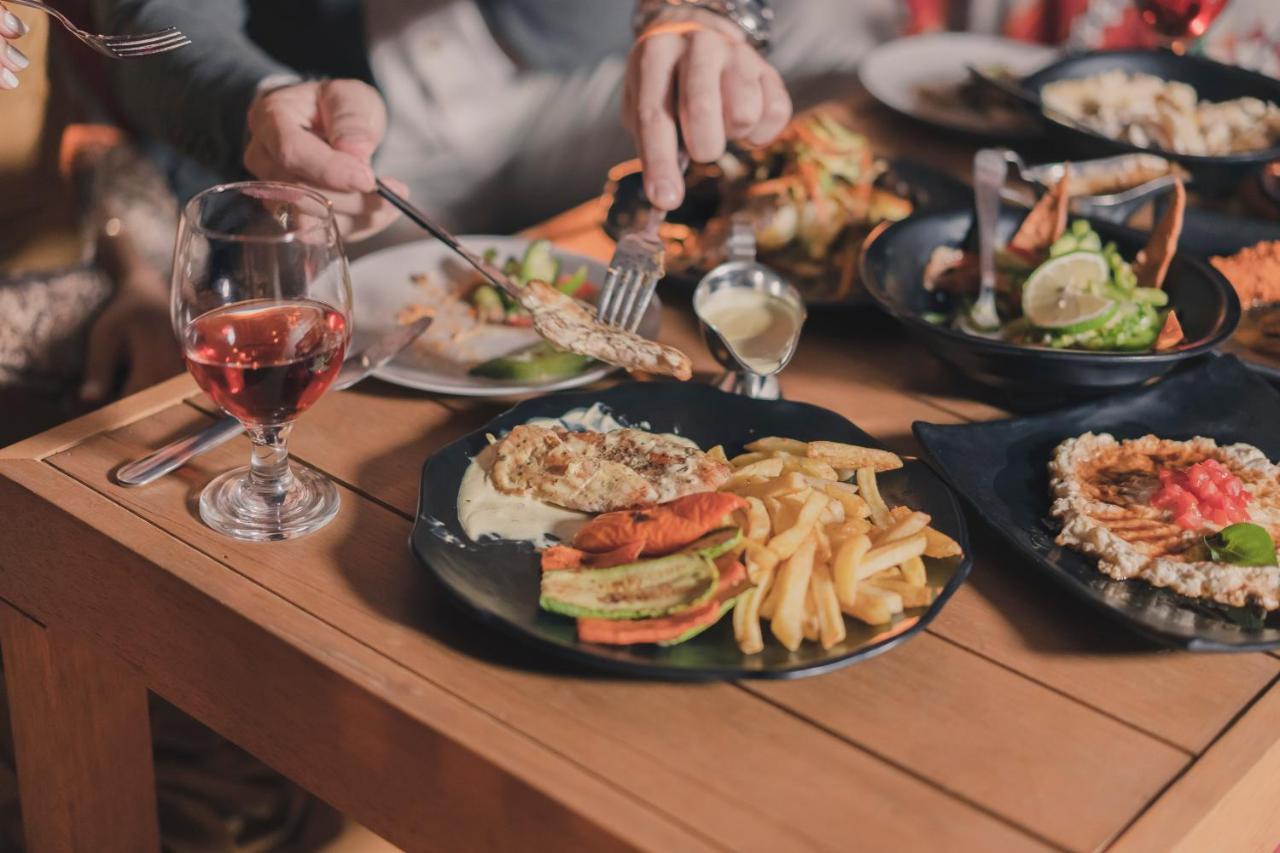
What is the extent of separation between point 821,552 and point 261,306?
1.69 feet

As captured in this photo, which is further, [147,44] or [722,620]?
[147,44]

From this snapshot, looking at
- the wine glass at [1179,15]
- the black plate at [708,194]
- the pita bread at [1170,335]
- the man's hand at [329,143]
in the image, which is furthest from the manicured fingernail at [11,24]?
the wine glass at [1179,15]

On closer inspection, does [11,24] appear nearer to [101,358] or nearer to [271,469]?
[271,469]

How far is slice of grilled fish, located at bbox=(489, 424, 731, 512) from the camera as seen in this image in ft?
3.63

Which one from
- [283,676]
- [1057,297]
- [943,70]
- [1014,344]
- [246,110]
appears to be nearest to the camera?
[283,676]

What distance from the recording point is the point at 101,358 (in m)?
1.95

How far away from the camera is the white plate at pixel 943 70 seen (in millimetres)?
2211

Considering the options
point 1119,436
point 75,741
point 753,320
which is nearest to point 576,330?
point 753,320

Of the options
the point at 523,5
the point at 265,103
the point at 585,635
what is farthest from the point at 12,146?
the point at 585,635

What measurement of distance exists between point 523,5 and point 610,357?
1.29 meters

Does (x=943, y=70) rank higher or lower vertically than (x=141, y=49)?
lower

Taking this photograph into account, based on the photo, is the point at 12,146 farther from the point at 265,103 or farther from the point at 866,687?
the point at 866,687

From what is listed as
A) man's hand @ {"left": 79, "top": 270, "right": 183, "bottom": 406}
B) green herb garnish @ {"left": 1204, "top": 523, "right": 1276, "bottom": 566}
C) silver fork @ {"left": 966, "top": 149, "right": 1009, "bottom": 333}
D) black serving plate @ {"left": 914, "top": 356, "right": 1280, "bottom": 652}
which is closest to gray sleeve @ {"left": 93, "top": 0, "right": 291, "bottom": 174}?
man's hand @ {"left": 79, "top": 270, "right": 183, "bottom": 406}

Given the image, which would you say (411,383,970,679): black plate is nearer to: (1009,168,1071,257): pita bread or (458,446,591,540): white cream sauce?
(458,446,591,540): white cream sauce
